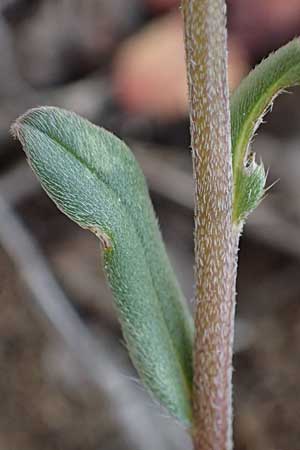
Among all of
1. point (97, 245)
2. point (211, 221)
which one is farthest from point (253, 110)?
point (97, 245)

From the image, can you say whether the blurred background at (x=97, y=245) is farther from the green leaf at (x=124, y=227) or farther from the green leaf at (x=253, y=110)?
the green leaf at (x=253, y=110)

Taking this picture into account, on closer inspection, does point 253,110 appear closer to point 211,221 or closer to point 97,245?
point 211,221

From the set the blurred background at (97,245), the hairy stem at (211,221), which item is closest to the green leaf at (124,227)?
the hairy stem at (211,221)

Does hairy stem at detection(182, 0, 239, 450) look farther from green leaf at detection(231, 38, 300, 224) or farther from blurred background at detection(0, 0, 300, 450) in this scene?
blurred background at detection(0, 0, 300, 450)

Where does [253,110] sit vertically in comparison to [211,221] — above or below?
above

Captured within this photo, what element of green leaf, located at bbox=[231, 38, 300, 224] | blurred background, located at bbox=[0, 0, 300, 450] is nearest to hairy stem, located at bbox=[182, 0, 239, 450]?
green leaf, located at bbox=[231, 38, 300, 224]

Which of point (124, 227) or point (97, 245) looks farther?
point (97, 245)

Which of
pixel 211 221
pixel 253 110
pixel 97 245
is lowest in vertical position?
pixel 211 221
